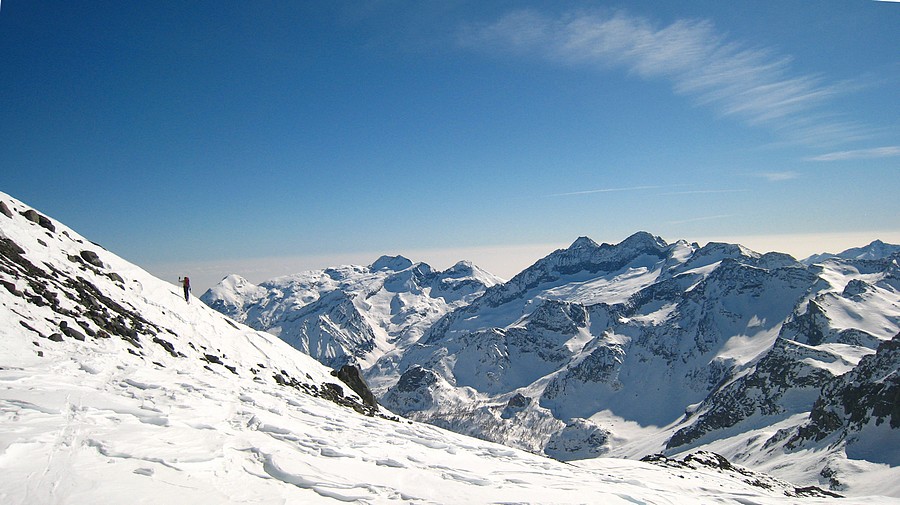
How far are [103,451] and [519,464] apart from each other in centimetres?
1275

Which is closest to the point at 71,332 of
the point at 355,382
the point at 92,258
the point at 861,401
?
the point at 92,258

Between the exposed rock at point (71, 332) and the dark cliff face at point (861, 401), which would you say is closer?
the exposed rock at point (71, 332)

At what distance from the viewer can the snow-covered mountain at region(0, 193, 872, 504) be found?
8461 mm

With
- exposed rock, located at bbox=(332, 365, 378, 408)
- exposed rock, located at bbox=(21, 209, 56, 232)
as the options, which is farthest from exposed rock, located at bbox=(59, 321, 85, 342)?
exposed rock, located at bbox=(332, 365, 378, 408)

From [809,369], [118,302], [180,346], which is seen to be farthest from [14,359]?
[809,369]

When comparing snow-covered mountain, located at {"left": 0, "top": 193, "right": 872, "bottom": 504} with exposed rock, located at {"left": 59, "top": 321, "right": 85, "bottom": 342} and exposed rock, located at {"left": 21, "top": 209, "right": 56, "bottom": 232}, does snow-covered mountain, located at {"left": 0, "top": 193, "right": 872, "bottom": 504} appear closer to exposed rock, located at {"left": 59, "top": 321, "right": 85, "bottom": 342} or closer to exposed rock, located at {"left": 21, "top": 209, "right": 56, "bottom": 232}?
exposed rock, located at {"left": 59, "top": 321, "right": 85, "bottom": 342}

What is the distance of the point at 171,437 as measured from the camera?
10672 mm

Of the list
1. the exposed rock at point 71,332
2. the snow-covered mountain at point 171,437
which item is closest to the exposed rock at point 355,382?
the snow-covered mountain at point 171,437

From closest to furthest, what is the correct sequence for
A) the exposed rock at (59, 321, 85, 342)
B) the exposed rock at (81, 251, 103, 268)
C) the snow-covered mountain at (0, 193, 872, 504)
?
the snow-covered mountain at (0, 193, 872, 504)
the exposed rock at (59, 321, 85, 342)
the exposed rock at (81, 251, 103, 268)

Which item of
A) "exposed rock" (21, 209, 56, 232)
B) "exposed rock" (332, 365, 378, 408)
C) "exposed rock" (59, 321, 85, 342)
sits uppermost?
"exposed rock" (21, 209, 56, 232)

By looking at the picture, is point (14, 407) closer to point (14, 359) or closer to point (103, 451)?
Result: point (103, 451)

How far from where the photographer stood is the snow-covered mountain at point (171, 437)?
8461 millimetres

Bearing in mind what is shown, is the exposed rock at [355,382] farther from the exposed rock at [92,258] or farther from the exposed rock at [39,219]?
the exposed rock at [39,219]

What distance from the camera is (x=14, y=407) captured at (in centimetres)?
1063
